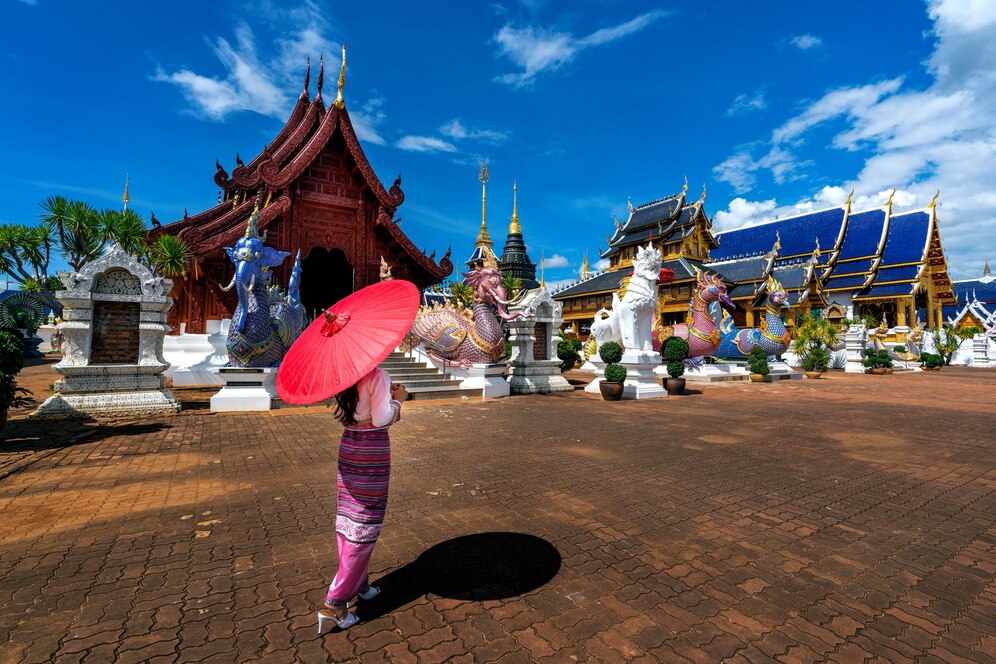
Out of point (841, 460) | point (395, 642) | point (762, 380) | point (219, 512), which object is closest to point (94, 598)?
point (219, 512)

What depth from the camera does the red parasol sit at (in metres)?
2.28

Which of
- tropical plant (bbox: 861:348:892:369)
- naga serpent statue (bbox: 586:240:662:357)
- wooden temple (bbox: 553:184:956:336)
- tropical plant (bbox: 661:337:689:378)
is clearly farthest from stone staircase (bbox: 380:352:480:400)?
tropical plant (bbox: 861:348:892:369)

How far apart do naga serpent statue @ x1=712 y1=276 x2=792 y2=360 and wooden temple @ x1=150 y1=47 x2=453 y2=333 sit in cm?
1209

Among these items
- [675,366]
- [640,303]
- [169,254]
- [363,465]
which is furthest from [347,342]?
[169,254]

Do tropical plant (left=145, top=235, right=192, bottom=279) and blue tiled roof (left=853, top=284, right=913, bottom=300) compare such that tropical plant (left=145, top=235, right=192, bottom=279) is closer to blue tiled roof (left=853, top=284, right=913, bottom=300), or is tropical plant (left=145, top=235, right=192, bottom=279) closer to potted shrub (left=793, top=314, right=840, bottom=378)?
potted shrub (left=793, top=314, right=840, bottom=378)

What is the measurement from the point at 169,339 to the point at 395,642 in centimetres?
1361

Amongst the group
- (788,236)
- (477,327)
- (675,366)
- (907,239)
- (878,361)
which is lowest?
(878,361)

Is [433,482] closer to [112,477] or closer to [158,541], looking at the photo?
[158,541]

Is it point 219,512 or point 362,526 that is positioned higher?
point 362,526

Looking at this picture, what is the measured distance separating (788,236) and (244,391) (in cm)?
4148

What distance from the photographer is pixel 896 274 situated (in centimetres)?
3133

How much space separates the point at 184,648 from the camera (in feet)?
7.10

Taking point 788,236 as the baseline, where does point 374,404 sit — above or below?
below

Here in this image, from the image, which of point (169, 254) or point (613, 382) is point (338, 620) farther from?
point (169, 254)
